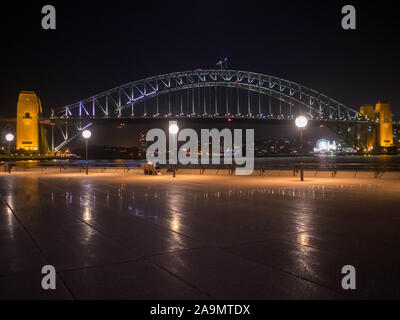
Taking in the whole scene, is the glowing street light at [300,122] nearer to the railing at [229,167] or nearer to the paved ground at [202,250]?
the railing at [229,167]

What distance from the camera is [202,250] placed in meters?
4.60

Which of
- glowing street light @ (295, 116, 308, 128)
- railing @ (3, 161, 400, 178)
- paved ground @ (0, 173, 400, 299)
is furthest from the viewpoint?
railing @ (3, 161, 400, 178)

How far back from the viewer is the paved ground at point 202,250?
331 cm

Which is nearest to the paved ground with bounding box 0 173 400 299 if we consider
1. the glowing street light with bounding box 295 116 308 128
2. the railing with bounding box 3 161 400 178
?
the glowing street light with bounding box 295 116 308 128

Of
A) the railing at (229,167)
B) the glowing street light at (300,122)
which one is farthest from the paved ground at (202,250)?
the railing at (229,167)

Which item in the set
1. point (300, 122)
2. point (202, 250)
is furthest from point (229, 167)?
point (202, 250)

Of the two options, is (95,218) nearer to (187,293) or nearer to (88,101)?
(187,293)

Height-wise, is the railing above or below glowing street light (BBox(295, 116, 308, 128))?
below

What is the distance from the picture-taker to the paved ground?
10.9 feet

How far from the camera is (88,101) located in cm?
8506

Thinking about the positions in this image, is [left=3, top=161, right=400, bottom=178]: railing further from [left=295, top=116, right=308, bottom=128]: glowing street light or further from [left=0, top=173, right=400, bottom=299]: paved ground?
[left=0, top=173, right=400, bottom=299]: paved ground

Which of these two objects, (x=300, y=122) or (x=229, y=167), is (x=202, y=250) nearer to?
(x=300, y=122)
